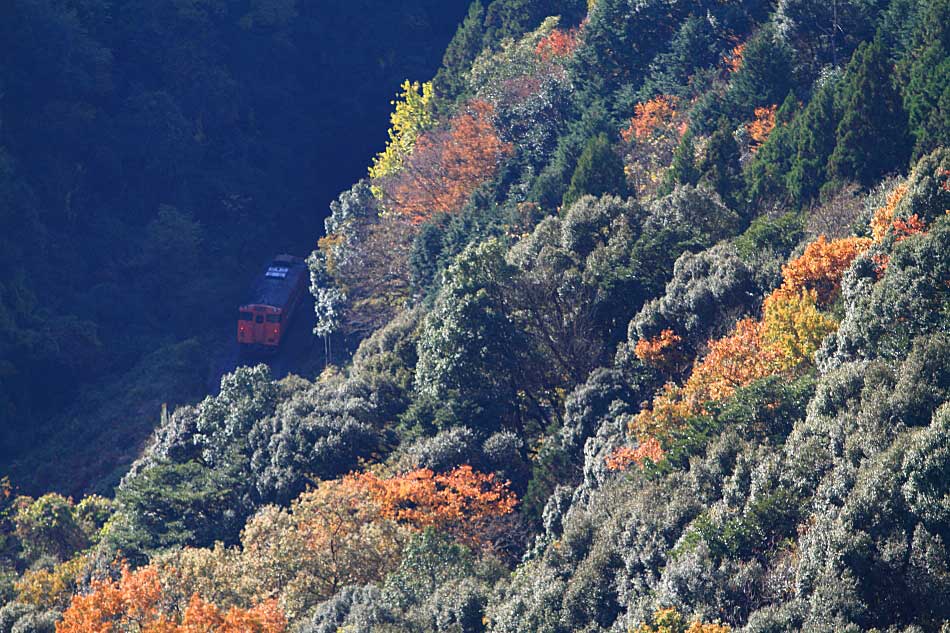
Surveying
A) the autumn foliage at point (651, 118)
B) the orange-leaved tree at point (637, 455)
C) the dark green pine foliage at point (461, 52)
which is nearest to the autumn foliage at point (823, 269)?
the orange-leaved tree at point (637, 455)

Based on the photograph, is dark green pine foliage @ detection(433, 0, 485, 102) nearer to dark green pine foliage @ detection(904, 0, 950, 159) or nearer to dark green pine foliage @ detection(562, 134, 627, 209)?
dark green pine foliage @ detection(562, 134, 627, 209)

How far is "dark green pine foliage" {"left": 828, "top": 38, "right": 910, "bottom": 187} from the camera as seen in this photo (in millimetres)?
58969

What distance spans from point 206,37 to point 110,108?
9.43 meters

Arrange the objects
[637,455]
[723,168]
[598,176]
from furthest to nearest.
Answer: [598,176]
[723,168]
[637,455]

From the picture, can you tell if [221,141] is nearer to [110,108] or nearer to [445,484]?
[110,108]

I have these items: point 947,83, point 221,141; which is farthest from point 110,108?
point 947,83

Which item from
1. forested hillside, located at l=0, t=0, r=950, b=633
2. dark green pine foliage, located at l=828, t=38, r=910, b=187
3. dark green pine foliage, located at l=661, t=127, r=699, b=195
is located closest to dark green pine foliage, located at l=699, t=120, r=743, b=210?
forested hillside, located at l=0, t=0, r=950, b=633

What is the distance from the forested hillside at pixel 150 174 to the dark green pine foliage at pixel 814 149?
4047 centimetres

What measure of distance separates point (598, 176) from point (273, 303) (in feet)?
92.2

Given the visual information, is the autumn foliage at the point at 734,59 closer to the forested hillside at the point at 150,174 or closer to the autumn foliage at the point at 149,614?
the forested hillside at the point at 150,174

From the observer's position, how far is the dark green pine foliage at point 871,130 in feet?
193

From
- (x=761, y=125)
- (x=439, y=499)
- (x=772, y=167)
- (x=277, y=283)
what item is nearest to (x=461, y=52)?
(x=277, y=283)

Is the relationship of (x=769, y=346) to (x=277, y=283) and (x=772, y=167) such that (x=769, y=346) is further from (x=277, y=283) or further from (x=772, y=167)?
(x=277, y=283)

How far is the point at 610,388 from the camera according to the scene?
5409cm
